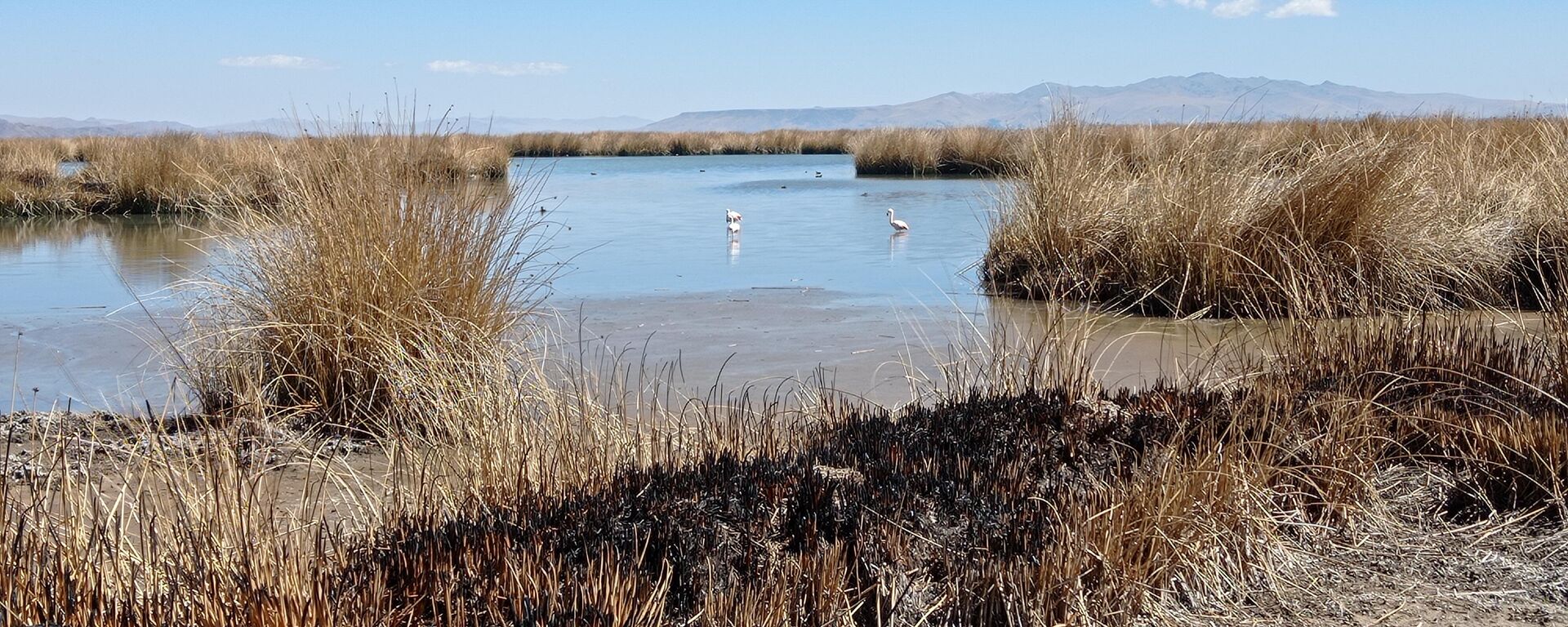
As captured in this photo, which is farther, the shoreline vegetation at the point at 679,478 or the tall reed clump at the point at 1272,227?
the tall reed clump at the point at 1272,227

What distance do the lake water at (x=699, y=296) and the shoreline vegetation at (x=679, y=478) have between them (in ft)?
1.86

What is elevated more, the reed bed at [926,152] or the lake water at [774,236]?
the reed bed at [926,152]

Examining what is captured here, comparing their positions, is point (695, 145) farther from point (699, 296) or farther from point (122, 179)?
point (699, 296)

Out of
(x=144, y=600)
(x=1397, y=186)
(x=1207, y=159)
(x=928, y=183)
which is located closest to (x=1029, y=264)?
(x=1207, y=159)

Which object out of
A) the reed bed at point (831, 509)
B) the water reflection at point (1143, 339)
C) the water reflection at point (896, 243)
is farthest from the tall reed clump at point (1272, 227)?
the reed bed at point (831, 509)

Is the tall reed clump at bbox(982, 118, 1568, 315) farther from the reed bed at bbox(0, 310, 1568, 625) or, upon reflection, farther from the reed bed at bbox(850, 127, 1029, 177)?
the reed bed at bbox(850, 127, 1029, 177)

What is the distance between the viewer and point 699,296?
382 inches

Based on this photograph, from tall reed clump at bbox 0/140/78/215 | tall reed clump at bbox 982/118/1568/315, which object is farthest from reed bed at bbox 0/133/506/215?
tall reed clump at bbox 982/118/1568/315

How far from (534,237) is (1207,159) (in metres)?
8.28

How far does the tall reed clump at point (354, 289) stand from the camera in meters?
5.35

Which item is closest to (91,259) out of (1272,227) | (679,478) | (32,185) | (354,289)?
(32,185)

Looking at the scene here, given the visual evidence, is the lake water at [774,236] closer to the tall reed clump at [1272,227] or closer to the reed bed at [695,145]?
the tall reed clump at [1272,227]

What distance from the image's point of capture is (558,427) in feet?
13.1

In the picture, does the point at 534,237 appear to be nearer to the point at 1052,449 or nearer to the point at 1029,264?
the point at 1029,264
